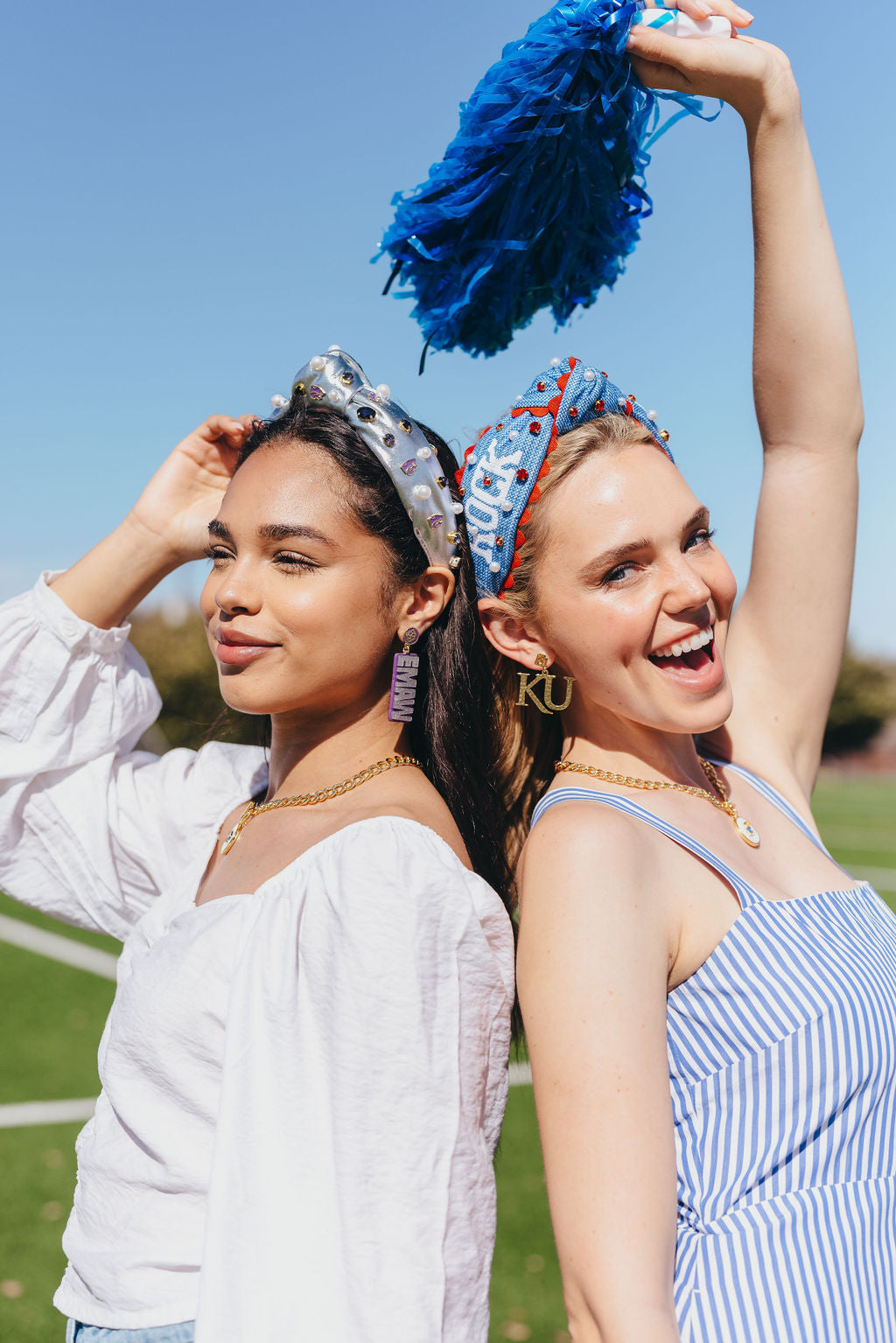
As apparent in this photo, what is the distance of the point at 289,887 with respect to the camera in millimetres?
1760

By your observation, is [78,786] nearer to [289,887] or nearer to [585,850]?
[289,887]

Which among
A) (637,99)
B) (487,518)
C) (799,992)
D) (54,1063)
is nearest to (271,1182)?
(799,992)

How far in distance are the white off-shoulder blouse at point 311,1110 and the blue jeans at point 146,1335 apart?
15 millimetres

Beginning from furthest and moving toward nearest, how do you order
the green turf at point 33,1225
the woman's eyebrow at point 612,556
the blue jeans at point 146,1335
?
the green turf at point 33,1225
the woman's eyebrow at point 612,556
the blue jeans at point 146,1335

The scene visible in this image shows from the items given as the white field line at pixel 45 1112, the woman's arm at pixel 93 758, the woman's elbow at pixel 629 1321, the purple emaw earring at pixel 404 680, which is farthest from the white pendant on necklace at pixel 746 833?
the white field line at pixel 45 1112

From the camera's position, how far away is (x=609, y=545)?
189 centimetres

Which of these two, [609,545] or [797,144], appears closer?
[609,545]

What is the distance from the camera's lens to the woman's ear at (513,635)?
6.73 feet

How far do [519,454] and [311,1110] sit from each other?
1.16 meters

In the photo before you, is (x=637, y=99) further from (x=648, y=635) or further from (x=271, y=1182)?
(x=271, y=1182)

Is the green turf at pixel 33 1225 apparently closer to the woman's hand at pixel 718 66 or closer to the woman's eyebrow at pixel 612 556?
the woman's eyebrow at pixel 612 556

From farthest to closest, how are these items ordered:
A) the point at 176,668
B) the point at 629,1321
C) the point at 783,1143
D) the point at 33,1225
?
the point at 176,668 → the point at 33,1225 → the point at 783,1143 → the point at 629,1321

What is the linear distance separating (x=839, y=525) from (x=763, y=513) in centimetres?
16

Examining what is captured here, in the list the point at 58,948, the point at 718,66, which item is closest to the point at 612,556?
the point at 718,66
